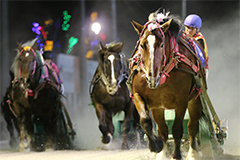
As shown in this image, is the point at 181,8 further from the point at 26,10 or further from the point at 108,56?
the point at 26,10

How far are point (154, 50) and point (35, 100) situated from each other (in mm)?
3743

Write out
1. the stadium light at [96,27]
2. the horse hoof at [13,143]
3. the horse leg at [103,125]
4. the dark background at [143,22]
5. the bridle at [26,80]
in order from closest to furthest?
1. the horse leg at [103,125]
2. the bridle at [26,80]
3. the dark background at [143,22]
4. the horse hoof at [13,143]
5. the stadium light at [96,27]

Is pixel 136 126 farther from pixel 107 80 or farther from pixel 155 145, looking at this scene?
pixel 155 145

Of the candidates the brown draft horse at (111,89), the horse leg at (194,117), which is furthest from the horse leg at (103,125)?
the horse leg at (194,117)

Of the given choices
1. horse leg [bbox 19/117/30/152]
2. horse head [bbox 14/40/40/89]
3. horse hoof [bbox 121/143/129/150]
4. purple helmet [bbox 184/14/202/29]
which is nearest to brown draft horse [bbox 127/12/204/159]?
purple helmet [bbox 184/14/202/29]

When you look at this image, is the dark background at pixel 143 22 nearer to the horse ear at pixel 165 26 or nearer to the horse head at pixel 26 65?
the horse head at pixel 26 65

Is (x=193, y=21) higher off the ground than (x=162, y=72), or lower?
higher

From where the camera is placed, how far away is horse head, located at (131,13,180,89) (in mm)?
4094

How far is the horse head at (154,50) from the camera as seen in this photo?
161 inches

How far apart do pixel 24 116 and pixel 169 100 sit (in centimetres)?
375

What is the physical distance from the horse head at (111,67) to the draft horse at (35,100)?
3.82 ft

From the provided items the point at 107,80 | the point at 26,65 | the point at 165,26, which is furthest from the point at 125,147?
the point at 165,26

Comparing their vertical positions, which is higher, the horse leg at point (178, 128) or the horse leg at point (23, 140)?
the horse leg at point (178, 128)

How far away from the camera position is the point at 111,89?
691cm
